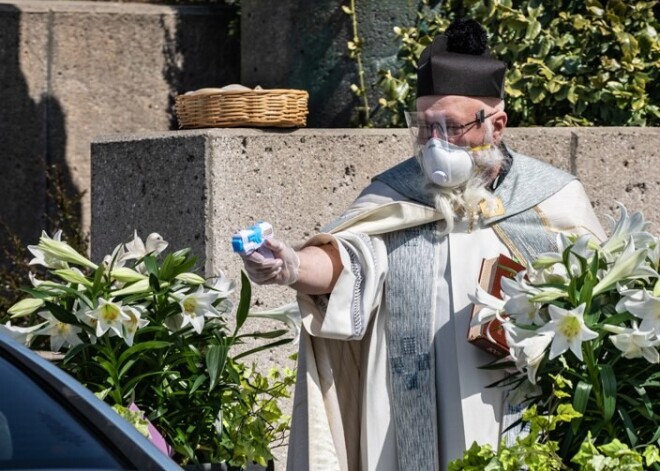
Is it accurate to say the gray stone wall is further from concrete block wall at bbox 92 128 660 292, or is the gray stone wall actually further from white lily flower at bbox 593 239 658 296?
white lily flower at bbox 593 239 658 296

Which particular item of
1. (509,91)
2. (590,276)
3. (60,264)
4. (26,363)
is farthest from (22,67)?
(26,363)

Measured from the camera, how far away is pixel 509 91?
5750 millimetres

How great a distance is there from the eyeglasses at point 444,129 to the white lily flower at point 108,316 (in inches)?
35.6

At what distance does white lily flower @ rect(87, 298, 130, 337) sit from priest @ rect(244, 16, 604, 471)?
470 mm

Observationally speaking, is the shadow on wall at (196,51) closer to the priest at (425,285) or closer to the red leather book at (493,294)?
the priest at (425,285)

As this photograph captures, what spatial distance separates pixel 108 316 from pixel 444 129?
38.7 inches

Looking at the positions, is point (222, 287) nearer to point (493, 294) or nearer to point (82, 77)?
point (493, 294)

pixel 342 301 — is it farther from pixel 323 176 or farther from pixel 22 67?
pixel 22 67

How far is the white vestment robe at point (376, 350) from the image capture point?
13.0 feet

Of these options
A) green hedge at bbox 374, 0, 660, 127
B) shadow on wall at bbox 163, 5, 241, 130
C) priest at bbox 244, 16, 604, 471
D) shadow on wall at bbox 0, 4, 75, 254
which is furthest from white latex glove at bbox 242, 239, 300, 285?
shadow on wall at bbox 163, 5, 241, 130

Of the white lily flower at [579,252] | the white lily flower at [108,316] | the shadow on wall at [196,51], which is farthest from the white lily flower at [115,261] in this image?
the shadow on wall at [196,51]

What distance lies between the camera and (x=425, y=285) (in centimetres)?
401

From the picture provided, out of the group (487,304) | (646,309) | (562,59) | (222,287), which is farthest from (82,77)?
(646,309)

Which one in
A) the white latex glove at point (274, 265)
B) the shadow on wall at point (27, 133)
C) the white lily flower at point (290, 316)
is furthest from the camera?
the shadow on wall at point (27, 133)
